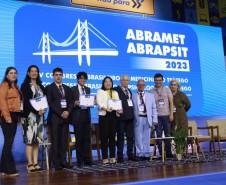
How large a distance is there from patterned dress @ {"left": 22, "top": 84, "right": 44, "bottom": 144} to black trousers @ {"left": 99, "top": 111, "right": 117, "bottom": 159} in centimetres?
90

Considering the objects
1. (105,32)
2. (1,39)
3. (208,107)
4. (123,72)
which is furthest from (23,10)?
(208,107)

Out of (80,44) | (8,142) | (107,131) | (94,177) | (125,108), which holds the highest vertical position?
(80,44)

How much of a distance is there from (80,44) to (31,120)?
229 centimetres

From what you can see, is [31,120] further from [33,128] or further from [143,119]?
[143,119]

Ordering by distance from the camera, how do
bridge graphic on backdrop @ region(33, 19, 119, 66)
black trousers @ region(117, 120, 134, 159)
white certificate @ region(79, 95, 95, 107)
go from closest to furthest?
white certificate @ region(79, 95, 95, 107), black trousers @ region(117, 120, 134, 159), bridge graphic on backdrop @ region(33, 19, 119, 66)

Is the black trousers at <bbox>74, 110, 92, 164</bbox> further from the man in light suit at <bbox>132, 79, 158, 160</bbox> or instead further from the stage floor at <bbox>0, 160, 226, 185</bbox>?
the man in light suit at <bbox>132, 79, 158, 160</bbox>

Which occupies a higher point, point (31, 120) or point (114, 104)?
point (114, 104)

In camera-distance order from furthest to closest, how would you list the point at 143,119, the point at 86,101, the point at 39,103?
the point at 143,119 < the point at 86,101 < the point at 39,103

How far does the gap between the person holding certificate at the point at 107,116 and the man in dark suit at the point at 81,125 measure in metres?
0.20

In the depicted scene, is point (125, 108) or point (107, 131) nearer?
point (107, 131)

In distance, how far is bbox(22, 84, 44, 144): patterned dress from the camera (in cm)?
485

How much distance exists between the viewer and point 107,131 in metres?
5.52

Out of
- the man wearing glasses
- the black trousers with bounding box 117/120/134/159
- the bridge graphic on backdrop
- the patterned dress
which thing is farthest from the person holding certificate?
the bridge graphic on backdrop

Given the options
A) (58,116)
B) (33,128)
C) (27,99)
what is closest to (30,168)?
(33,128)
